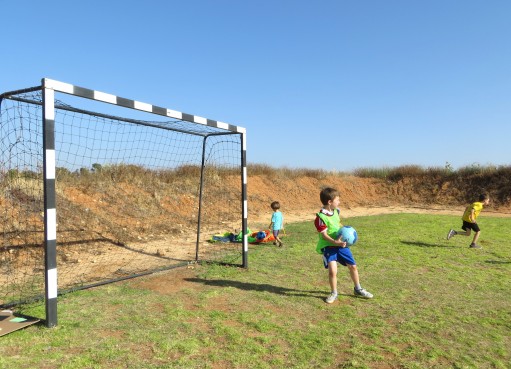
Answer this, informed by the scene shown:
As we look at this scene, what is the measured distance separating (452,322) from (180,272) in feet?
14.0

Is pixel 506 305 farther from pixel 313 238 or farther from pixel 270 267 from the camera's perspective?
pixel 313 238

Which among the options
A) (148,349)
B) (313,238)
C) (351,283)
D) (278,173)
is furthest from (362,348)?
(278,173)

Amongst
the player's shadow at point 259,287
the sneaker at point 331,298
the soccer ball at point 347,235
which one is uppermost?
the soccer ball at point 347,235

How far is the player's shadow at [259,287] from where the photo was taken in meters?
5.42

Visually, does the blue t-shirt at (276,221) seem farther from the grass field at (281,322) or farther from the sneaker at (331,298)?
the sneaker at (331,298)

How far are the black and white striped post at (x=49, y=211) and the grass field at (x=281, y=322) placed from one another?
0.28 m

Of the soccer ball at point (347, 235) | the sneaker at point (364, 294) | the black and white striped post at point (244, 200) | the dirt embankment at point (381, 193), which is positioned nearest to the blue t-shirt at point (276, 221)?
the black and white striped post at point (244, 200)

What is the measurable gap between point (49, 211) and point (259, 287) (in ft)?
10.0

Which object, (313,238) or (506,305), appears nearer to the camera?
(506,305)

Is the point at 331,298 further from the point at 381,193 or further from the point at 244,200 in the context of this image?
the point at 381,193

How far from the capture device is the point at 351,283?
5.98 metres

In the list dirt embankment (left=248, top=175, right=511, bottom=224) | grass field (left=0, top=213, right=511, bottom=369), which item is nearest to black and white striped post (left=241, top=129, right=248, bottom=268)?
grass field (left=0, top=213, right=511, bottom=369)

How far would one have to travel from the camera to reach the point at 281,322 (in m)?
4.32

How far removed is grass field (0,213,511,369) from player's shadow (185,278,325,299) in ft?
0.05
